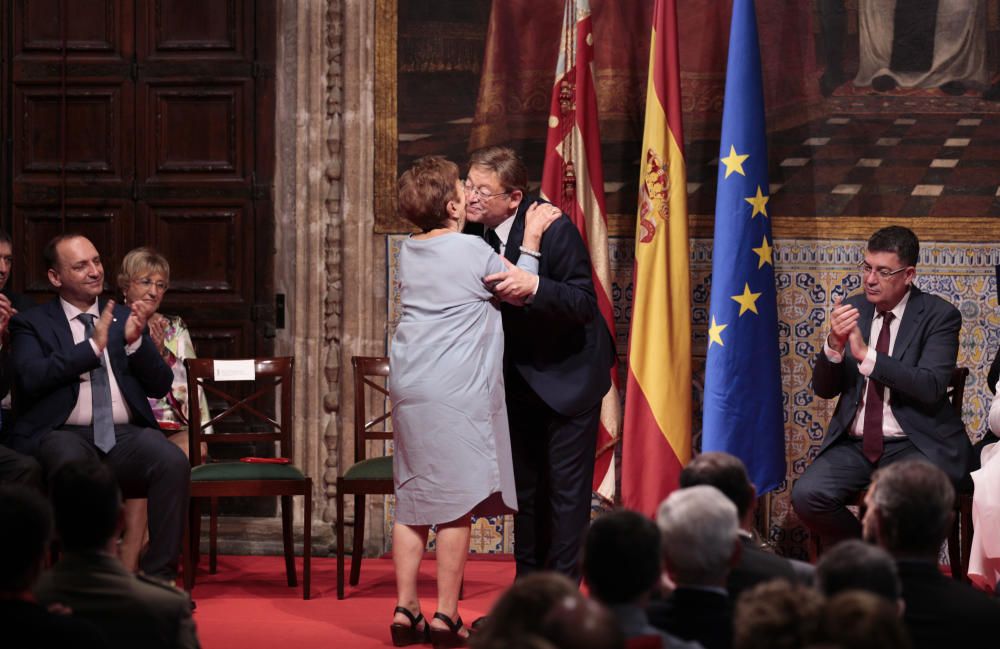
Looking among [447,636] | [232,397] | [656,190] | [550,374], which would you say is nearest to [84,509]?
[447,636]

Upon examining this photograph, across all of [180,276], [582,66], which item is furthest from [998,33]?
[180,276]

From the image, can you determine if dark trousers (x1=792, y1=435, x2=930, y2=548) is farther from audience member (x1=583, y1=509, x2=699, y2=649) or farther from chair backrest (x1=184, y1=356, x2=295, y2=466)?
audience member (x1=583, y1=509, x2=699, y2=649)

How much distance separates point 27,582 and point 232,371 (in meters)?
3.58

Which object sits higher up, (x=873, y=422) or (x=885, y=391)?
(x=885, y=391)

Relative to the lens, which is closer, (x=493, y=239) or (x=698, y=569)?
(x=698, y=569)

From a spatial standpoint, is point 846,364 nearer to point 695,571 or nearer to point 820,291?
point 820,291

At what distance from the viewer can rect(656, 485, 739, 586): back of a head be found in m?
2.65

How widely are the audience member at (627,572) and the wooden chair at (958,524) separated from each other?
3024 millimetres

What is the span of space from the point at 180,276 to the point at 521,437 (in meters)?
2.69

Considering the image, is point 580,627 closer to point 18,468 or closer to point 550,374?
point 550,374

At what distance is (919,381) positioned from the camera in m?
5.23

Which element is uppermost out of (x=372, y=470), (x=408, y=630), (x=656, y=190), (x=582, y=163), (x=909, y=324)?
(x=582, y=163)

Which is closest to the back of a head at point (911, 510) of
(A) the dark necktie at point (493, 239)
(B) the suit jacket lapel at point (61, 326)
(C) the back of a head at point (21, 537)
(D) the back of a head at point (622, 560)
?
(D) the back of a head at point (622, 560)

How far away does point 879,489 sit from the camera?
2875mm
